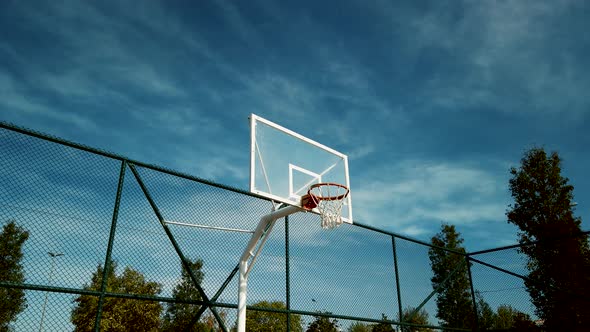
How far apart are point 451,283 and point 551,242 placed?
10.3 m

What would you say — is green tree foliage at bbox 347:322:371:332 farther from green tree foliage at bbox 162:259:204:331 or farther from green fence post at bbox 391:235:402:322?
green tree foliage at bbox 162:259:204:331

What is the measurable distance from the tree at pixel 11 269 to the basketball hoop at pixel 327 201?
3.64 meters

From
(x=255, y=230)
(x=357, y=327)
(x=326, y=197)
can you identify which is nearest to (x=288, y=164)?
(x=326, y=197)

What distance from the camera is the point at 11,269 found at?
492 cm

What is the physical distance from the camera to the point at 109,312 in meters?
16.0

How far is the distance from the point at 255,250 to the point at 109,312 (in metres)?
11.9

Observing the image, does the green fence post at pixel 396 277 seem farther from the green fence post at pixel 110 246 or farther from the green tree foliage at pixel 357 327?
the green fence post at pixel 110 246

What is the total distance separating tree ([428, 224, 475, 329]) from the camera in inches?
463

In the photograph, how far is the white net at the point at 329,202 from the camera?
670cm

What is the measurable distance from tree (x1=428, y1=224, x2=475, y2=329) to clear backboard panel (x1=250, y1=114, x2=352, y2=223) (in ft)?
12.7

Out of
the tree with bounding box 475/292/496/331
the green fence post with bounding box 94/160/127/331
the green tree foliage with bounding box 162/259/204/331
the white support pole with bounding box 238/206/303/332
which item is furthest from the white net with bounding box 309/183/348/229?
the tree with bounding box 475/292/496/331

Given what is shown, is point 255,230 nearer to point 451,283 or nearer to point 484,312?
point 484,312

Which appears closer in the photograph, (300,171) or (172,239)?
(172,239)

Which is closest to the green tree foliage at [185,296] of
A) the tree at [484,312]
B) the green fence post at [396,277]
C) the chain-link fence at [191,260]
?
the chain-link fence at [191,260]
